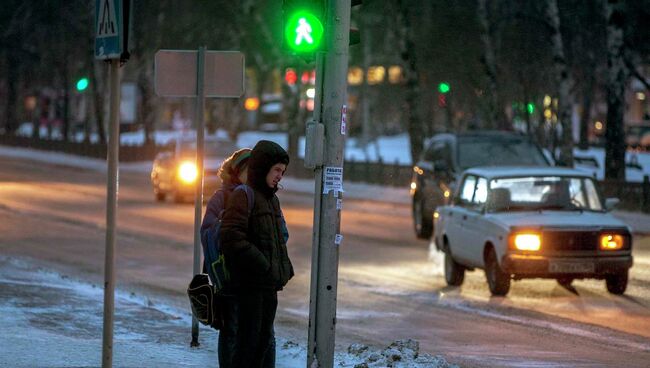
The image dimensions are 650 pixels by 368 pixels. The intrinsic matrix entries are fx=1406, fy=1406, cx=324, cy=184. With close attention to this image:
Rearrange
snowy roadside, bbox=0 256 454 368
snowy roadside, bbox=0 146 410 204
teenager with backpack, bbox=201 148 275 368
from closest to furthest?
teenager with backpack, bbox=201 148 275 368
snowy roadside, bbox=0 256 454 368
snowy roadside, bbox=0 146 410 204

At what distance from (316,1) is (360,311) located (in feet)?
19.7

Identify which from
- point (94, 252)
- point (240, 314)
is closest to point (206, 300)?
point (240, 314)

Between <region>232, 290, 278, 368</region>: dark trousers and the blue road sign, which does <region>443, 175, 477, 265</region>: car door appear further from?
the blue road sign

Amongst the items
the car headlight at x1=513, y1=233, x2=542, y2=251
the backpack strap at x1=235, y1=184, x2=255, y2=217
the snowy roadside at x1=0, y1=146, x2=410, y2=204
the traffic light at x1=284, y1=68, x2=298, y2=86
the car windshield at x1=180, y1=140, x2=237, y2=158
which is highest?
the traffic light at x1=284, y1=68, x2=298, y2=86

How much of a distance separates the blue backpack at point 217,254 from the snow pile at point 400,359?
A: 1.98 metres

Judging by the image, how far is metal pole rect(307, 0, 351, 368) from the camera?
9273mm

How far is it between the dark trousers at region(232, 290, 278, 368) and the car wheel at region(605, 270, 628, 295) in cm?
843

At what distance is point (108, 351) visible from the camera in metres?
7.77

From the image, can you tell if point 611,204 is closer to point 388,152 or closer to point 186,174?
point 186,174

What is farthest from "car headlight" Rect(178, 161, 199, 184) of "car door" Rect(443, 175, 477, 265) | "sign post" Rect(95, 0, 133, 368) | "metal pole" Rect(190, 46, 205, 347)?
"sign post" Rect(95, 0, 133, 368)

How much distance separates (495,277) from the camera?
52.7 ft

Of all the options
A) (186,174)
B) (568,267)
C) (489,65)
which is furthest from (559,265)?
(489,65)

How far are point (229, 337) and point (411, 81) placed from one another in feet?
108

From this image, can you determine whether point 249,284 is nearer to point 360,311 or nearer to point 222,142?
point 360,311
